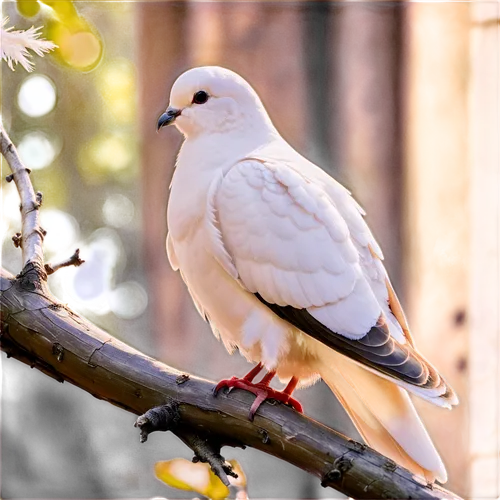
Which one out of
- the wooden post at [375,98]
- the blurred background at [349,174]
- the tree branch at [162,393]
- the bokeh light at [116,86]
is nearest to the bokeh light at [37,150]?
the blurred background at [349,174]

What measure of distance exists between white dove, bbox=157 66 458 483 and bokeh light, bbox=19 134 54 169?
1180mm

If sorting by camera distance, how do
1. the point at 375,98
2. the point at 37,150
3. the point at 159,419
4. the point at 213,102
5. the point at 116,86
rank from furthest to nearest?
the point at 116,86
the point at 37,150
the point at 375,98
the point at 213,102
the point at 159,419

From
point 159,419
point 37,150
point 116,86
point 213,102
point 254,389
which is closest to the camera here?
point 159,419

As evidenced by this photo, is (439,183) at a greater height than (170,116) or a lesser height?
lesser

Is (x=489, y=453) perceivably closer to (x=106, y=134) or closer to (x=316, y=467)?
(x=316, y=467)

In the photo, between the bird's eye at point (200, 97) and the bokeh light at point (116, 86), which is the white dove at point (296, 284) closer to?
the bird's eye at point (200, 97)

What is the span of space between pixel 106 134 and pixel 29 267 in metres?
1.72

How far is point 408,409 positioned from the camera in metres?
1.37

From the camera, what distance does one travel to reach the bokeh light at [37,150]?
2.53 metres

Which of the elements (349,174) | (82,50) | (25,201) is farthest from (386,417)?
(82,50)

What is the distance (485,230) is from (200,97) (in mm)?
1099

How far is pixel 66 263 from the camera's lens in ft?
4.61

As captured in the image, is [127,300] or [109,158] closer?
[127,300]

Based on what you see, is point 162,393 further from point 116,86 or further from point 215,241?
point 116,86
